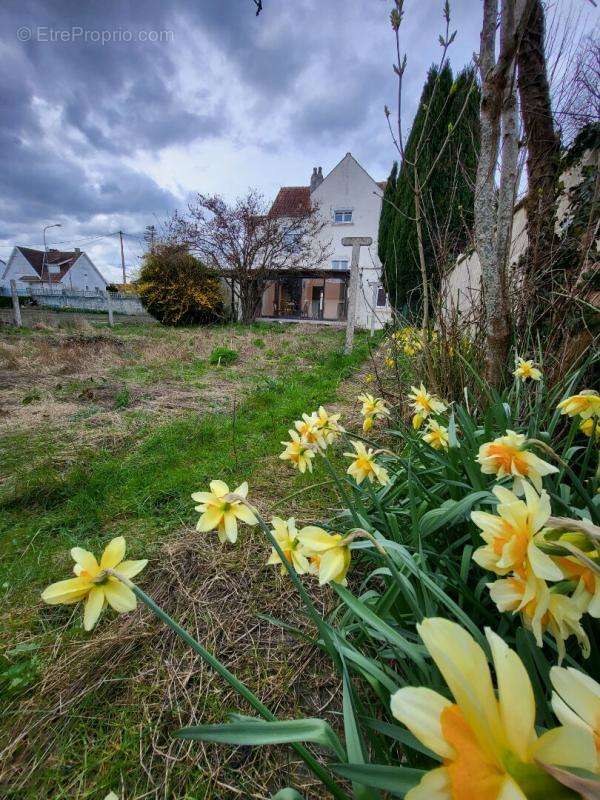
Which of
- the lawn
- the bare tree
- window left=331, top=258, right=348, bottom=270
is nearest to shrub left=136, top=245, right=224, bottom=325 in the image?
the bare tree

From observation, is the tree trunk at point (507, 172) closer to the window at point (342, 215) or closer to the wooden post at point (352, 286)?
the wooden post at point (352, 286)

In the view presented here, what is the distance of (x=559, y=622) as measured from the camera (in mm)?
425

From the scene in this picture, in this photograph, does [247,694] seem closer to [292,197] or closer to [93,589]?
[93,589]

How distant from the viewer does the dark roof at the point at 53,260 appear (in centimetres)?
3518

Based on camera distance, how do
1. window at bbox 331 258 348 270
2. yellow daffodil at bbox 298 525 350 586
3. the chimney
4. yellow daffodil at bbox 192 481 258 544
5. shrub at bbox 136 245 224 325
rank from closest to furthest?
yellow daffodil at bbox 298 525 350 586 → yellow daffodil at bbox 192 481 258 544 → shrub at bbox 136 245 224 325 → window at bbox 331 258 348 270 → the chimney

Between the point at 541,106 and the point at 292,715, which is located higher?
the point at 541,106

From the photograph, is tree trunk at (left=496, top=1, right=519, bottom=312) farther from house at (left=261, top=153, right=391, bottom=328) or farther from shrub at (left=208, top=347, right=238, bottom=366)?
house at (left=261, top=153, right=391, bottom=328)

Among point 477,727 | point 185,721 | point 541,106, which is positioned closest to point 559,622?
point 477,727

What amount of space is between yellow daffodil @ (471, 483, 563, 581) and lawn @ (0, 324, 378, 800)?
1.90 feet

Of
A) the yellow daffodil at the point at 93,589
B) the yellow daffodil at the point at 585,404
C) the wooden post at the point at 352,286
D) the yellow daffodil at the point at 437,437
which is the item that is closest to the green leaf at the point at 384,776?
the yellow daffodil at the point at 93,589

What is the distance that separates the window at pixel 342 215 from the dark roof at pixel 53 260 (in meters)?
31.4

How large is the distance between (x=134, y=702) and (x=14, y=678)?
37 cm

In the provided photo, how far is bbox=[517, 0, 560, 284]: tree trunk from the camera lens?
2170 mm

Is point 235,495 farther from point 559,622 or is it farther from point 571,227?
point 571,227
